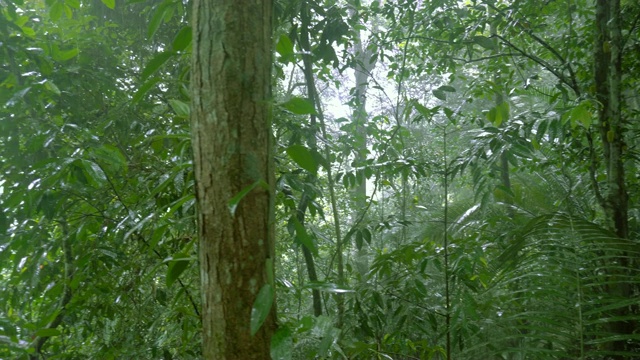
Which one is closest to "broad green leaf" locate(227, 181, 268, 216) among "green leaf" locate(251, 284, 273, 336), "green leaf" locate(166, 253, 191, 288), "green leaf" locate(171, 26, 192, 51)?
"green leaf" locate(251, 284, 273, 336)

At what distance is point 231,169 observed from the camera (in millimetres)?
693

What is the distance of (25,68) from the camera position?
1.96 m

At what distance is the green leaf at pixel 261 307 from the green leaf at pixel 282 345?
37mm

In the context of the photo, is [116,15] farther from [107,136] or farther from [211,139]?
[211,139]

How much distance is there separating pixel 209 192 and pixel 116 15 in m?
2.38

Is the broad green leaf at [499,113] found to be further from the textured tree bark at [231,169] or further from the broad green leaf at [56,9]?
the broad green leaf at [56,9]

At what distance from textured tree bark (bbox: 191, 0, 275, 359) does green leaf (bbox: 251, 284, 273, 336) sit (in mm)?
23

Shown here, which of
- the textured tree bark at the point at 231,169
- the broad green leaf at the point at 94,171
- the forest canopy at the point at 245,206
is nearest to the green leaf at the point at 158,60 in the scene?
the forest canopy at the point at 245,206

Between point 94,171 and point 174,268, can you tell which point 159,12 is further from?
point 94,171

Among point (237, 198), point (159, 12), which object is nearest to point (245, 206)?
point (237, 198)

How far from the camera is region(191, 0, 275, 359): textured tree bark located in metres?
0.68

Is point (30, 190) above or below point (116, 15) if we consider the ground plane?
below

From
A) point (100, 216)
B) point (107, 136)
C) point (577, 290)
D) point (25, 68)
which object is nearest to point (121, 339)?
point (100, 216)

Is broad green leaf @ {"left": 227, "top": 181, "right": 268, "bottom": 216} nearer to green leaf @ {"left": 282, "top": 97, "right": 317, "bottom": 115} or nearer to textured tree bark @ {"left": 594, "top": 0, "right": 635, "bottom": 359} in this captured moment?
green leaf @ {"left": 282, "top": 97, "right": 317, "bottom": 115}
